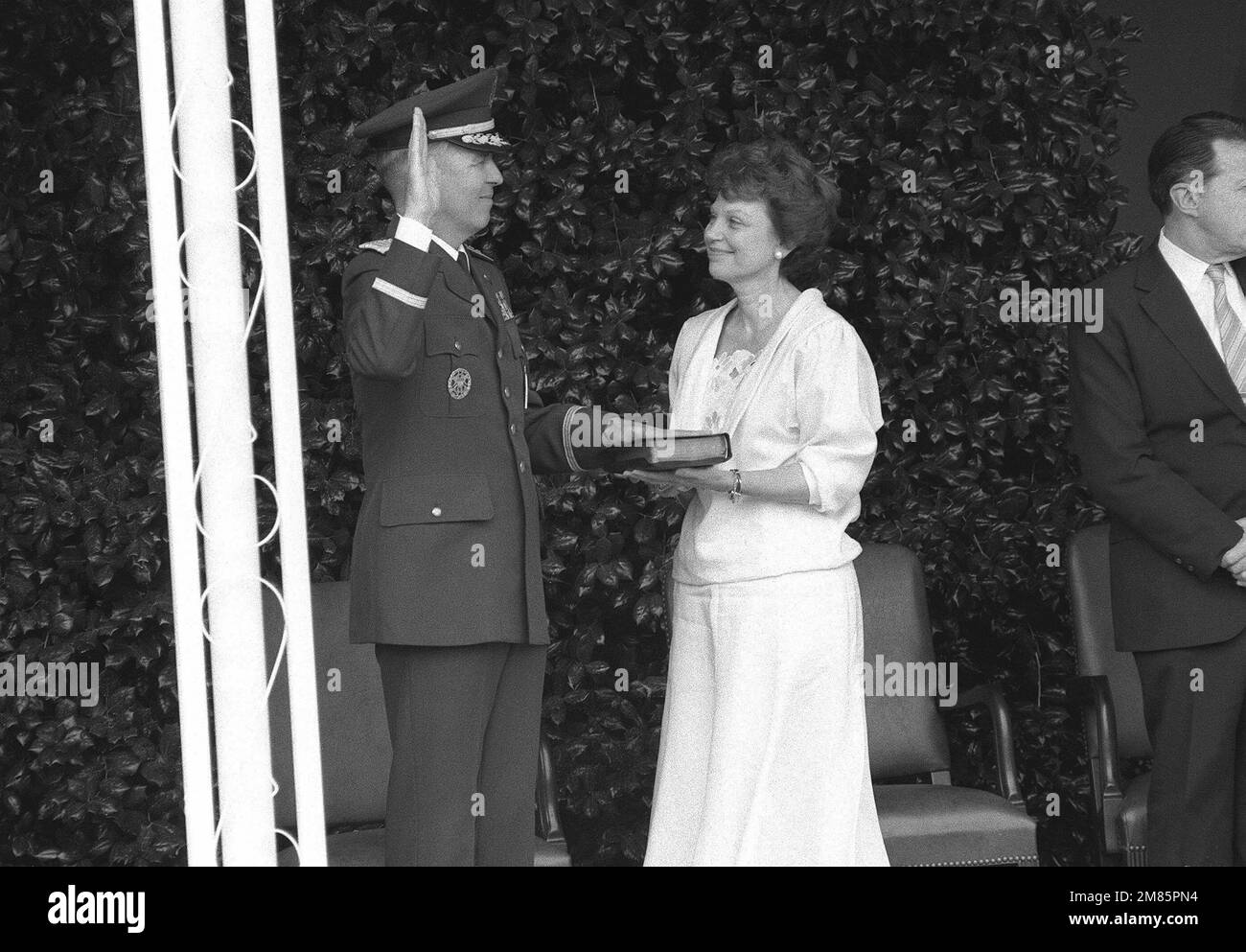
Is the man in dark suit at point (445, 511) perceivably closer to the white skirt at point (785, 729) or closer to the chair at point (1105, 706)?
the white skirt at point (785, 729)

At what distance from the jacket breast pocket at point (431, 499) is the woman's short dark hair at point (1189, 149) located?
1621 millimetres

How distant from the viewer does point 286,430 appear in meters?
2.79

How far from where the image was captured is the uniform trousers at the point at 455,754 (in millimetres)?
3105

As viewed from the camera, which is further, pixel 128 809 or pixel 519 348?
pixel 128 809

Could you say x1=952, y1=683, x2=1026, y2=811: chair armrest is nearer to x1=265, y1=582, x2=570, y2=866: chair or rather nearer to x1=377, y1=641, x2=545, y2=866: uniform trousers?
x1=265, y1=582, x2=570, y2=866: chair

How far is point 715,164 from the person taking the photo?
384 centimetres

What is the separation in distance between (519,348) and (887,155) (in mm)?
1682

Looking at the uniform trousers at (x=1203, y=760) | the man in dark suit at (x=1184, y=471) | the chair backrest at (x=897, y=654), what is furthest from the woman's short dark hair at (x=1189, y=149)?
the chair backrest at (x=897, y=654)

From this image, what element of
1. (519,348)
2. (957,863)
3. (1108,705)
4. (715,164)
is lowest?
(957,863)

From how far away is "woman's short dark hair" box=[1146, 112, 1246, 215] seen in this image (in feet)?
11.8

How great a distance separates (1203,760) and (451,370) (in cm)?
171

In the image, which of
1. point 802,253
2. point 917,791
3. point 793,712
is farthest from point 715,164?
point 917,791

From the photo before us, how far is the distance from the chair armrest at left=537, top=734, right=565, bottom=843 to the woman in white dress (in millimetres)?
226

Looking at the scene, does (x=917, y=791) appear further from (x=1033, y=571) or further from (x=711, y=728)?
(x=1033, y=571)
